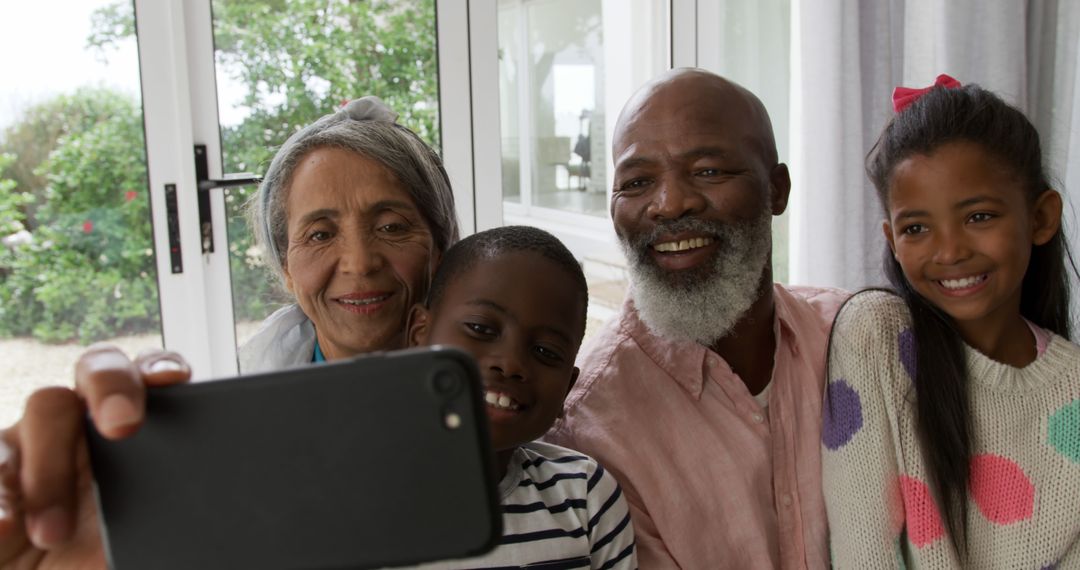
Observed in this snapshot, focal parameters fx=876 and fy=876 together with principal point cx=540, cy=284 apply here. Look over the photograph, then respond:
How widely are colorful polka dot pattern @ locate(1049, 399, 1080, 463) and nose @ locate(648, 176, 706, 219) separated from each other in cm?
55

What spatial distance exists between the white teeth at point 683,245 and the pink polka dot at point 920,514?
17.0 inches

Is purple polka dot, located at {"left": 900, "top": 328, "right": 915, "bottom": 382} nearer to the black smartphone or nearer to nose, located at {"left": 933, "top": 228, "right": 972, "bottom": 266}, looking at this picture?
nose, located at {"left": 933, "top": 228, "right": 972, "bottom": 266}

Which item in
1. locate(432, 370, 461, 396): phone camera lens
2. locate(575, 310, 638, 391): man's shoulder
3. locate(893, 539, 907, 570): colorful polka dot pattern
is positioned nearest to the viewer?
locate(432, 370, 461, 396): phone camera lens

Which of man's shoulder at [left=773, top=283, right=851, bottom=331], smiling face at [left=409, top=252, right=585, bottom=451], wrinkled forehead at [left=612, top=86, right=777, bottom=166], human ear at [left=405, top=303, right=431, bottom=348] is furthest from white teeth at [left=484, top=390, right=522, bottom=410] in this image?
man's shoulder at [left=773, top=283, right=851, bottom=331]

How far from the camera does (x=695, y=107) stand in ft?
4.40

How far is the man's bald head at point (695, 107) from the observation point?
4.40 feet

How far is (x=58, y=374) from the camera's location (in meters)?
2.06

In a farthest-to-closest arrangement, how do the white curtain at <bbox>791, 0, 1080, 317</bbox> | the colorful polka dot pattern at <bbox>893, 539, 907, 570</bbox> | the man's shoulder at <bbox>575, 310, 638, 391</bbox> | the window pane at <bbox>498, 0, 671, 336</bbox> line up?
the window pane at <bbox>498, 0, 671, 336</bbox>
the white curtain at <bbox>791, 0, 1080, 317</bbox>
the man's shoulder at <bbox>575, 310, 638, 391</bbox>
the colorful polka dot pattern at <bbox>893, 539, 907, 570</bbox>

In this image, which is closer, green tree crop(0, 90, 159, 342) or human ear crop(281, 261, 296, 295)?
human ear crop(281, 261, 296, 295)

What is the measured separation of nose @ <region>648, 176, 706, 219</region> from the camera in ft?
4.24

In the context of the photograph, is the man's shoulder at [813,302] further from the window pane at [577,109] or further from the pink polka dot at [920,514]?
the window pane at [577,109]

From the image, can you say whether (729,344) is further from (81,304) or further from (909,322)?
(81,304)

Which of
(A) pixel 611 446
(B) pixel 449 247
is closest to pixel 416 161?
(B) pixel 449 247

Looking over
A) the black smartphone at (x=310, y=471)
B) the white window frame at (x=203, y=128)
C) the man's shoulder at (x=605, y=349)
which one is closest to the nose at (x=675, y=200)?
the man's shoulder at (x=605, y=349)
